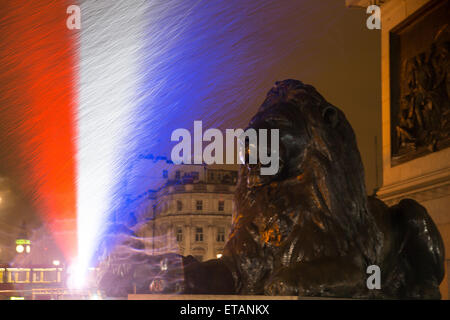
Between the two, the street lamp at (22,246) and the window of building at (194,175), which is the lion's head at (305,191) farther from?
the window of building at (194,175)

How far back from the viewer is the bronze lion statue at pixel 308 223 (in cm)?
412

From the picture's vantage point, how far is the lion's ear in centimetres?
457

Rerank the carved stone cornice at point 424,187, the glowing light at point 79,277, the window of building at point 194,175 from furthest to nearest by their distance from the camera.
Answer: the window of building at point 194,175 → the carved stone cornice at point 424,187 → the glowing light at point 79,277

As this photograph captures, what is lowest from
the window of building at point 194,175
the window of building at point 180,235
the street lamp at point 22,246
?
the window of building at point 180,235

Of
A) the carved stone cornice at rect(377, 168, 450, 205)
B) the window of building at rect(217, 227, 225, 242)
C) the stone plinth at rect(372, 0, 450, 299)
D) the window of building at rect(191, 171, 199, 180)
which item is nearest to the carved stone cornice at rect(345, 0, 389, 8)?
the stone plinth at rect(372, 0, 450, 299)

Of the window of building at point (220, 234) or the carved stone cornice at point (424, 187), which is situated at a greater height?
the carved stone cornice at point (424, 187)

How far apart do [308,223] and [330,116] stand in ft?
2.89

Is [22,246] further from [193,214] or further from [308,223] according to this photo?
[193,214]

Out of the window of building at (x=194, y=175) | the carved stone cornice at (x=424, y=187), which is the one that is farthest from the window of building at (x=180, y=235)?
the carved stone cornice at (x=424, y=187)

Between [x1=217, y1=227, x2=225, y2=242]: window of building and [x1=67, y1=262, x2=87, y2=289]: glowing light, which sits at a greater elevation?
[x1=67, y1=262, x2=87, y2=289]: glowing light

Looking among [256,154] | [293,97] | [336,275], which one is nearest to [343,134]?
[293,97]

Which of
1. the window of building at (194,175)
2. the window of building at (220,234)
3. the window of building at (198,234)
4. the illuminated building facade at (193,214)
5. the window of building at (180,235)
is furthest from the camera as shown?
the window of building at (194,175)

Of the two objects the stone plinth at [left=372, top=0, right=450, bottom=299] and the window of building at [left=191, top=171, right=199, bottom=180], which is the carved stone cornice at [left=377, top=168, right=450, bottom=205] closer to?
the stone plinth at [left=372, top=0, right=450, bottom=299]
